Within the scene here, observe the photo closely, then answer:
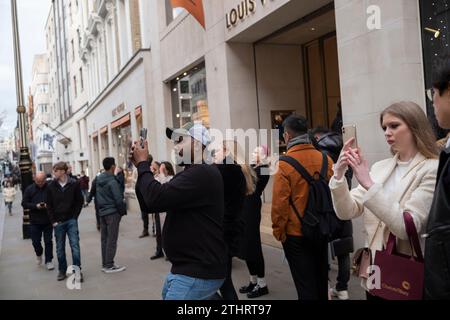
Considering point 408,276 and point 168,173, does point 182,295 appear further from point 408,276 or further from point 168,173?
point 168,173

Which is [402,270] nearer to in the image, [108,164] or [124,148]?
[108,164]

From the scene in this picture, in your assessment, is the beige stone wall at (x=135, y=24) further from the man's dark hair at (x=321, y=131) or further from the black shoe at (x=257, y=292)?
the black shoe at (x=257, y=292)

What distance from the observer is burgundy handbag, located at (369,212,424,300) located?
87.4 inches

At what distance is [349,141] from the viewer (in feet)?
8.27

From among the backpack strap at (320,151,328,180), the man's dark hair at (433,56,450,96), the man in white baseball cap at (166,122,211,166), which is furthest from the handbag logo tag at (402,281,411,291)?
the backpack strap at (320,151,328,180)

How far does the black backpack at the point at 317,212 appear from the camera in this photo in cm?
395

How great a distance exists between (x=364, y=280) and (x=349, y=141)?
84 centimetres

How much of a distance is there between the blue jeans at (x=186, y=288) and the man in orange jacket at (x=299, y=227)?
126 centimetres

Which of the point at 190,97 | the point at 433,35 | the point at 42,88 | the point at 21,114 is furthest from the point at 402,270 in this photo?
the point at 42,88

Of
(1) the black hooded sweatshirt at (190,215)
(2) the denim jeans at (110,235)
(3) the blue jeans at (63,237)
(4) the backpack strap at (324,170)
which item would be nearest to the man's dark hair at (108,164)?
(2) the denim jeans at (110,235)

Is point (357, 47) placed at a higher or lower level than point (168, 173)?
higher

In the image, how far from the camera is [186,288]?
291 cm
